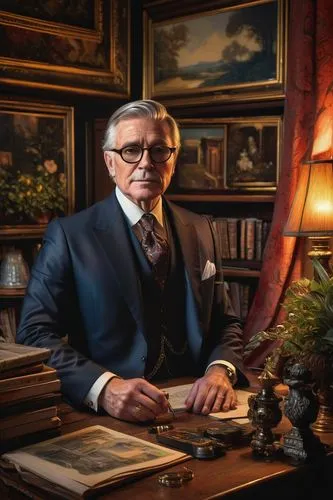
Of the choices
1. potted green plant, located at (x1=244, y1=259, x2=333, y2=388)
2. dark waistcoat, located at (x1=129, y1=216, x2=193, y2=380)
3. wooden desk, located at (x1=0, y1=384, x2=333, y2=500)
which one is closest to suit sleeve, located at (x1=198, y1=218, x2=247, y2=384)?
dark waistcoat, located at (x1=129, y1=216, x2=193, y2=380)

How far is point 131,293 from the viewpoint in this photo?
247cm

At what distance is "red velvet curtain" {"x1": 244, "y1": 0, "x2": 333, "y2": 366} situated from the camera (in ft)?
12.9

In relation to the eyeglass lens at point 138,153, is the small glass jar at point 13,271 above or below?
below

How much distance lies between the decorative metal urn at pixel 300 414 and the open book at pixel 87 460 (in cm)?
26

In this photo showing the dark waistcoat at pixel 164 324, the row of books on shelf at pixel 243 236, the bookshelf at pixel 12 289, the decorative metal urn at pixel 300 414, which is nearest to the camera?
the decorative metal urn at pixel 300 414

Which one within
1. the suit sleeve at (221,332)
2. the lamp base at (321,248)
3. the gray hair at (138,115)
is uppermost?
the gray hair at (138,115)

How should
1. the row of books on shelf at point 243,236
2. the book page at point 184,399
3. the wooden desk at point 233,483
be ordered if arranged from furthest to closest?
1. the row of books on shelf at point 243,236
2. the book page at point 184,399
3. the wooden desk at point 233,483

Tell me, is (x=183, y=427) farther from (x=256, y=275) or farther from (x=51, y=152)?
(x=51, y=152)

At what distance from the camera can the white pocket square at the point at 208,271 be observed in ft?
8.80

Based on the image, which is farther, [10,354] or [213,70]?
[213,70]

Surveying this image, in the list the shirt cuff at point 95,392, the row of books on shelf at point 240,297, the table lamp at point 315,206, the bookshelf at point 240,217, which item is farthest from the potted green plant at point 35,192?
the shirt cuff at point 95,392

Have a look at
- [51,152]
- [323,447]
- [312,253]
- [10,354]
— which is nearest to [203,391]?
[323,447]

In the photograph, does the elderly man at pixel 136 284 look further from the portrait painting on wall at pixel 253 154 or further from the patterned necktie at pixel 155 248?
the portrait painting on wall at pixel 253 154

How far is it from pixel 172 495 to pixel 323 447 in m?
0.46
